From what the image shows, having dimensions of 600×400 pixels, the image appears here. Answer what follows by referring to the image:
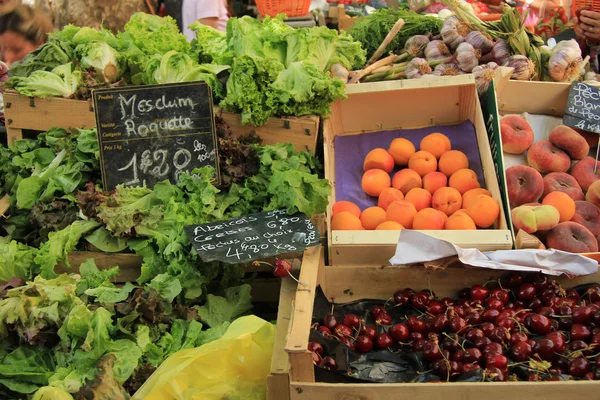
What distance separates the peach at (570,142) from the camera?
9.76 ft

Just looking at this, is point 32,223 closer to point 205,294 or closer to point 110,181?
point 110,181

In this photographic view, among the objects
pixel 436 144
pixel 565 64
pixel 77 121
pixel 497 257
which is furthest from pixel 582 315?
pixel 77 121

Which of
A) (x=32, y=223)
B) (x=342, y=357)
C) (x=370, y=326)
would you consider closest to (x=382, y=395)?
(x=342, y=357)

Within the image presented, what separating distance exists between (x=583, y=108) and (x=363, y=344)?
6.36ft

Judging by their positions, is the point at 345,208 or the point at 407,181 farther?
the point at 407,181

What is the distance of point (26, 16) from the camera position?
14.2 feet

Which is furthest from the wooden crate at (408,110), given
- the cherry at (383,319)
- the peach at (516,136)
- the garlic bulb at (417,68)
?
the cherry at (383,319)

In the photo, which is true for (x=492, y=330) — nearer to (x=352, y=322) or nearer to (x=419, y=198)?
(x=352, y=322)

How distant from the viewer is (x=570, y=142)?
298 cm

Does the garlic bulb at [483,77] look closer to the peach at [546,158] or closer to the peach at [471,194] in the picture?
the peach at [546,158]

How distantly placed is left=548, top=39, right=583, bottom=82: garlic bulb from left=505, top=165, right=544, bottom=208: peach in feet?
3.50

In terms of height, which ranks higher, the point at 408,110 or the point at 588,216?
the point at 408,110

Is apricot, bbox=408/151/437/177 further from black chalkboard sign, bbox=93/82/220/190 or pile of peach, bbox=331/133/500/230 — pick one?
black chalkboard sign, bbox=93/82/220/190

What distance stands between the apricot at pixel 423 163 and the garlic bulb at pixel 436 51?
99 cm
